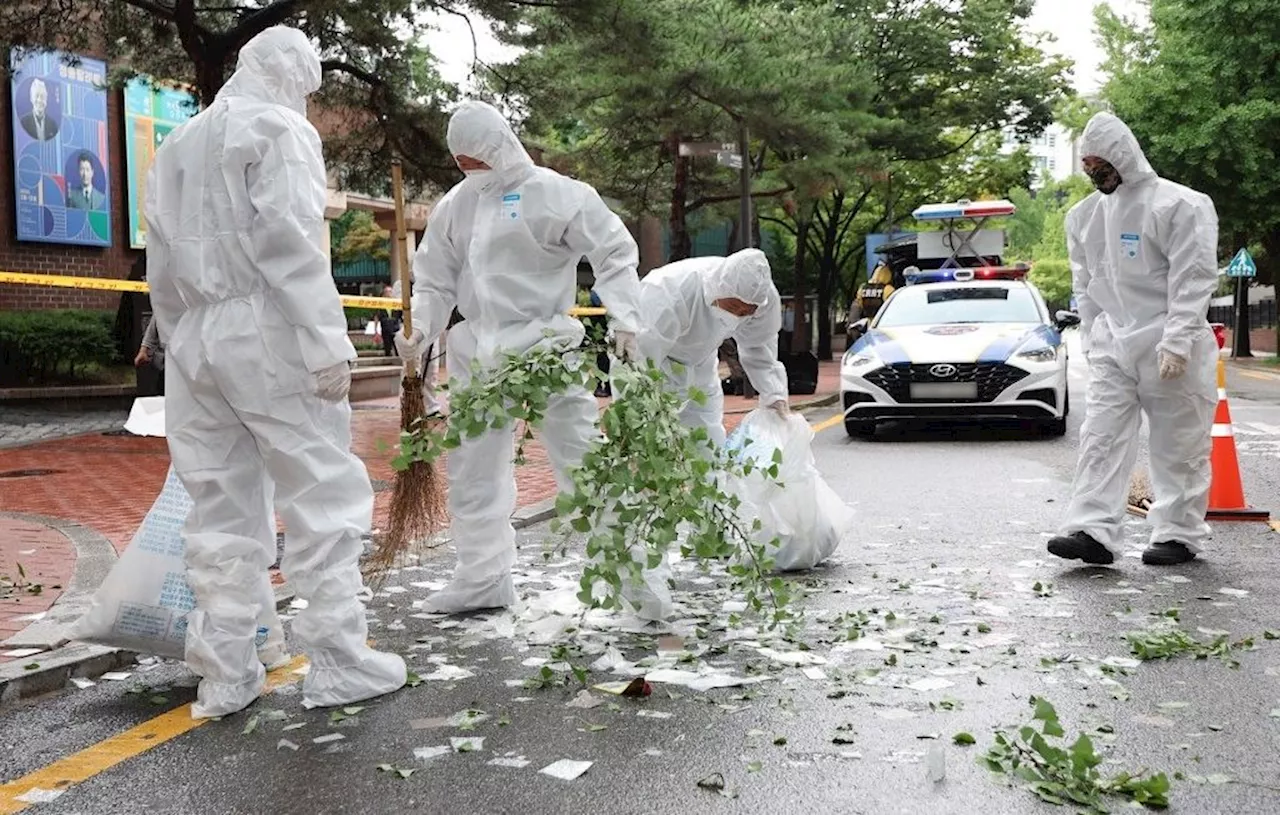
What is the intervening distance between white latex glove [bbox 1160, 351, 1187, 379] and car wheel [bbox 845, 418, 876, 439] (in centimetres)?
703

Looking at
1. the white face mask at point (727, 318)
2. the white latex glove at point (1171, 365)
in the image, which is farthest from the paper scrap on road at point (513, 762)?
the white latex glove at point (1171, 365)

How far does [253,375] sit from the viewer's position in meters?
4.08

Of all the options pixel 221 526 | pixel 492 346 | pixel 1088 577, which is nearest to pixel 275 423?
pixel 221 526

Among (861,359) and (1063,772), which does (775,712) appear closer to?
(1063,772)

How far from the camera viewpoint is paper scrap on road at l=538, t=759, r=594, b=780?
3.56m

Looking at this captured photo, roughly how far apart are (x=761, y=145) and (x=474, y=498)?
21186 millimetres

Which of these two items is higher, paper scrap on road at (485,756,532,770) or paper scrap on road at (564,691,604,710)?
paper scrap on road at (564,691,604,710)

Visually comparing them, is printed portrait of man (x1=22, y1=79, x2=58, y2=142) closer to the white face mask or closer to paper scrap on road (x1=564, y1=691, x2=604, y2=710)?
the white face mask

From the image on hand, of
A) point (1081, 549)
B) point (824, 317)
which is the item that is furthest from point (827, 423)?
point (824, 317)

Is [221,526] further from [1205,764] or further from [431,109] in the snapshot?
[431,109]

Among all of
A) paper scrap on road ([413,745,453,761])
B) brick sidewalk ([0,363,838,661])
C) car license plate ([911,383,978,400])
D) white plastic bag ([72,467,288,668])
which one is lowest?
paper scrap on road ([413,745,453,761])

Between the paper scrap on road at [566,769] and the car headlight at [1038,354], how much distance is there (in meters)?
9.62

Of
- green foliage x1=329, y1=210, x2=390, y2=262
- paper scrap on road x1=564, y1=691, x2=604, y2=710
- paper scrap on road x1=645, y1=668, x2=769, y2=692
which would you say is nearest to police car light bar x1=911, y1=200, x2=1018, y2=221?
paper scrap on road x1=645, y1=668, x2=769, y2=692

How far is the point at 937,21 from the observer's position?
3014cm
